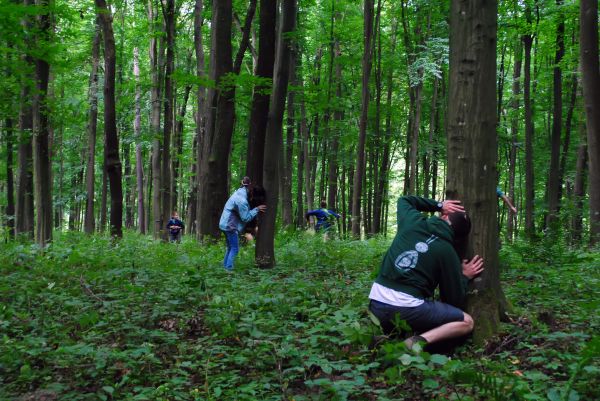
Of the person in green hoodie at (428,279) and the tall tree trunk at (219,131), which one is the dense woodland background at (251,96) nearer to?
the tall tree trunk at (219,131)

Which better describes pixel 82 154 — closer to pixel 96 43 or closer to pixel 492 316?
pixel 96 43

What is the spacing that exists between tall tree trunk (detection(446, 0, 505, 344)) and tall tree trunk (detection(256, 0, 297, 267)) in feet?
14.6

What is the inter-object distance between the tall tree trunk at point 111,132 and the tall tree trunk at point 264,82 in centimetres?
409

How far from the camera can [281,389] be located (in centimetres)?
390

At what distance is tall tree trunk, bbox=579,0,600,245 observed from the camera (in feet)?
37.4

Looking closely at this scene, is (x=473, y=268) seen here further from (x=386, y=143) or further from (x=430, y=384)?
(x=386, y=143)

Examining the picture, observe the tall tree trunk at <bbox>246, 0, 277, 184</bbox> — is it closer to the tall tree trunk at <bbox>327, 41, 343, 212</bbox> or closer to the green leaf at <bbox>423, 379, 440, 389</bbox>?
the green leaf at <bbox>423, 379, 440, 389</bbox>

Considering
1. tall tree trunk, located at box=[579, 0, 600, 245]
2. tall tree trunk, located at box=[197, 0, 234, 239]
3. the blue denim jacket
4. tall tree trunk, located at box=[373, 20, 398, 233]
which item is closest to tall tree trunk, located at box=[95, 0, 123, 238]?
tall tree trunk, located at box=[197, 0, 234, 239]

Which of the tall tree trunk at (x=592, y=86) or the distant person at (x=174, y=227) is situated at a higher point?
the tall tree trunk at (x=592, y=86)

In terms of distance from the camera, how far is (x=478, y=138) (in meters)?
4.78

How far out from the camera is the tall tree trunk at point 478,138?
4758 mm

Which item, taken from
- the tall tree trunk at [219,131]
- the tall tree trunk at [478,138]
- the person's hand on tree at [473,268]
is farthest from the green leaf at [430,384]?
the tall tree trunk at [219,131]

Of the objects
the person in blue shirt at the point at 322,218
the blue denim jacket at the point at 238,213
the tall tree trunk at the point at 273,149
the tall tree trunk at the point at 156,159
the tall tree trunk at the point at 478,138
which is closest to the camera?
the tall tree trunk at the point at 478,138

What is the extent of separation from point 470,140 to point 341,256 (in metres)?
6.24
